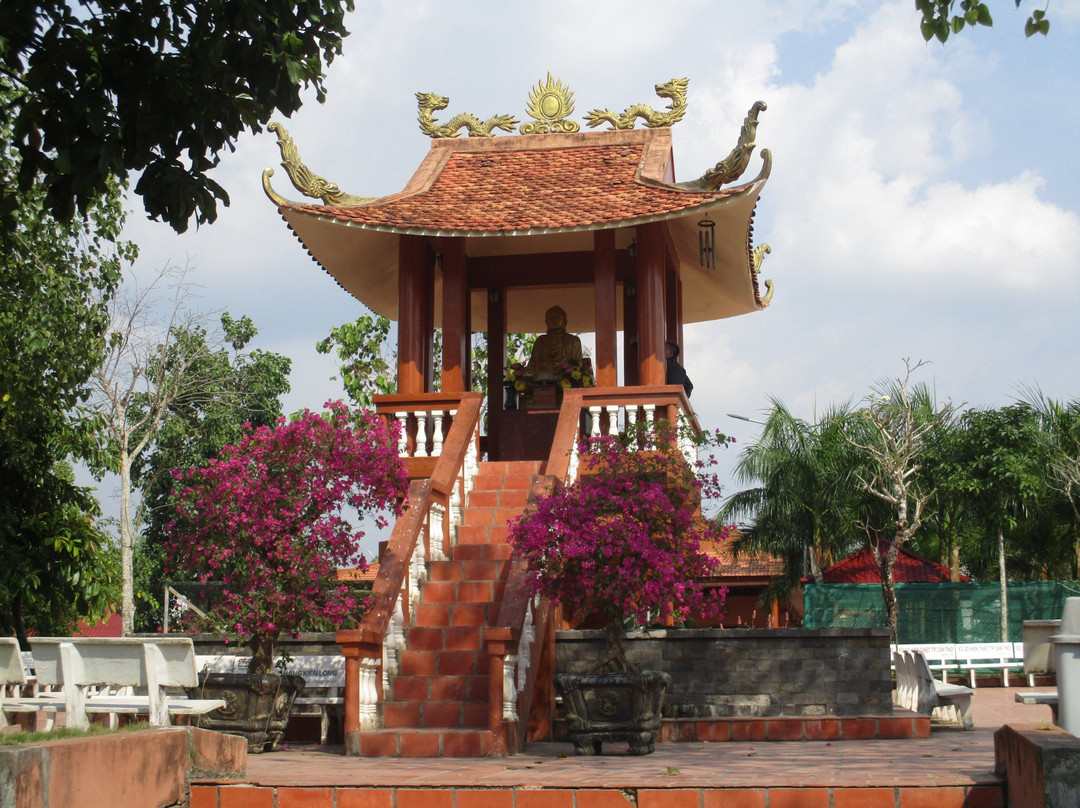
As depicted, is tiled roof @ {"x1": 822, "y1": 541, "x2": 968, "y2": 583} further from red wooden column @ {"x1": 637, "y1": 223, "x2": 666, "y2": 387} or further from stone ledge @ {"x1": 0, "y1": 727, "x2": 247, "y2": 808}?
stone ledge @ {"x1": 0, "y1": 727, "x2": 247, "y2": 808}

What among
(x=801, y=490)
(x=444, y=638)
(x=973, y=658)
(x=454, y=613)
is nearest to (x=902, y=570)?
(x=801, y=490)

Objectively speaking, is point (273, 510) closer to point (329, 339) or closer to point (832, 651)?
point (832, 651)

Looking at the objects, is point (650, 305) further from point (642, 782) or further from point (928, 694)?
point (642, 782)

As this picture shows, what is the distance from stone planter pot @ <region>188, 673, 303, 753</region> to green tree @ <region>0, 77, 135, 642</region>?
3.99 metres

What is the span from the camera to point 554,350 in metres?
14.5

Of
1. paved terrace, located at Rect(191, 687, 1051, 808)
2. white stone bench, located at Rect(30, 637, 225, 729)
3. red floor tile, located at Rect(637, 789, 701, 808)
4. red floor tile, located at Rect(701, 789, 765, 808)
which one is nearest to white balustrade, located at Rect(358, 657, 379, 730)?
paved terrace, located at Rect(191, 687, 1051, 808)

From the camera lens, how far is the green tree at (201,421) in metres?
27.1

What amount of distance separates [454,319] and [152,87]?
7.09 m

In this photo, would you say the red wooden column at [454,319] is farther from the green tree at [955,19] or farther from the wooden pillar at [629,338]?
the green tree at [955,19]

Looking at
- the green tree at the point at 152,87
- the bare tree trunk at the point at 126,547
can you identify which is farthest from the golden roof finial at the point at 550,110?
the bare tree trunk at the point at 126,547

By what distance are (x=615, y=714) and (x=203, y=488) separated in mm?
3302

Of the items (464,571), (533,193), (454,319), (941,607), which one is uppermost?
(533,193)

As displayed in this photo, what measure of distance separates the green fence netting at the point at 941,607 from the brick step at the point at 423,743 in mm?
12045

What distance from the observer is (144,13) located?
562 centimetres
